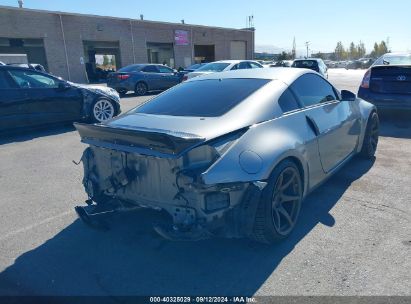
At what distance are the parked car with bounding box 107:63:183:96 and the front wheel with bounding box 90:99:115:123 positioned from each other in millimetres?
7093

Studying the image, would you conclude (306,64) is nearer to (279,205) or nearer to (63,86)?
(63,86)

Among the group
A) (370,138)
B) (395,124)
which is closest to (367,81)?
(395,124)

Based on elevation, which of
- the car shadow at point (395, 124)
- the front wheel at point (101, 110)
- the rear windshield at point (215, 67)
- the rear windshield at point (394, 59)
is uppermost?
the rear windshield at point (394, 59)

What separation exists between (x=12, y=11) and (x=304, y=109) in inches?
1068

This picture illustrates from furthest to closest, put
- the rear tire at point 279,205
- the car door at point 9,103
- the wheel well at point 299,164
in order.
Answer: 1. the car door at point 9,103
2. the wheel well at point 299,164
3. the rear tire at point 279,205

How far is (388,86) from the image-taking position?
24.5 feet

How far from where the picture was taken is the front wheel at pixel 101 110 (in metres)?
8.80

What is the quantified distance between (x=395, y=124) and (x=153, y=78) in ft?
37.3

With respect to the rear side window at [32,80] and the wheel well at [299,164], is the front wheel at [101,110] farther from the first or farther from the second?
Answer: the wheel well at [299,164]

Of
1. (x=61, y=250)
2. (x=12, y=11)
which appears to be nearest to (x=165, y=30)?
(x=12, y=11)

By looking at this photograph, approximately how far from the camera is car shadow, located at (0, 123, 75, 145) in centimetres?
769

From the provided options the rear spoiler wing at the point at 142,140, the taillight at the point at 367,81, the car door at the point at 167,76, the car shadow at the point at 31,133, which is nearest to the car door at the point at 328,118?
the rear spoiler wing at the point at 142,140

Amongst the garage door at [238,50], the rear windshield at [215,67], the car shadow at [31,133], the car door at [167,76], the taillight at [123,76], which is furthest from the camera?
the garage door at [238,50]

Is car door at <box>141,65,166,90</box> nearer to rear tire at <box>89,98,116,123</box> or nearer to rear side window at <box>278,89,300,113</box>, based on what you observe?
rear tire at <box>89,98,116,123</box>
